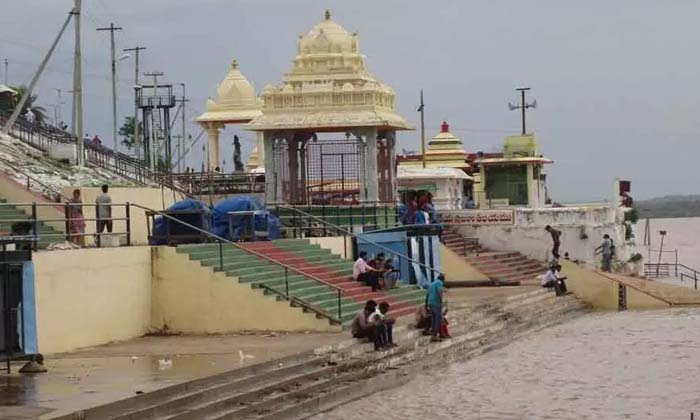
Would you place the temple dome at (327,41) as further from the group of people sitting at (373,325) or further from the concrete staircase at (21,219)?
the group of people sitting at (373,325)

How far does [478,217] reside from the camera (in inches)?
1587

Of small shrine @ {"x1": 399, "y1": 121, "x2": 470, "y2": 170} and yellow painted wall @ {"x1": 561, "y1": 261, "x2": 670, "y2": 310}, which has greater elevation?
small shrine @ {"x1": 399, "y1": 121, "x2": 470, "y2": 170}

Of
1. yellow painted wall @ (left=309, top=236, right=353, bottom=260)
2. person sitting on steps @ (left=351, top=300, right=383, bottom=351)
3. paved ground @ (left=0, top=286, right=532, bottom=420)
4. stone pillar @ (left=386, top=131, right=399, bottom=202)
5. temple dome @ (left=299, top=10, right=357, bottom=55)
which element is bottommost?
paved ground @ (left=0, top=286, right=532, bottom=420)

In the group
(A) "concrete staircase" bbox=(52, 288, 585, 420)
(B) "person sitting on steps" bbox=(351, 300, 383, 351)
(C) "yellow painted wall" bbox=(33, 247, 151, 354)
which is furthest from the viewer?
(B) "person sitting on steps" bbox=(351, 300, 383, 351)

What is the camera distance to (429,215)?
35469 mm

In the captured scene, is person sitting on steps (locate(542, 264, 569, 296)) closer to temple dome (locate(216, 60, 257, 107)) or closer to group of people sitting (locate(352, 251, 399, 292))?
group of people sitting (locate(352, 251, 399, 292))

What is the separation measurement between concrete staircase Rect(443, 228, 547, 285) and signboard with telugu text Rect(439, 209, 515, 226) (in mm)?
343

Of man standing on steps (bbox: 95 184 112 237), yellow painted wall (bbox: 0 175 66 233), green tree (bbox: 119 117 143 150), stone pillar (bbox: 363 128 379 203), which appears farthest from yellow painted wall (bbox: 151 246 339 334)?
green tree (bbox: 119 117 143 150)

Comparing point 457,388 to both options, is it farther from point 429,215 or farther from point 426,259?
point 429,215

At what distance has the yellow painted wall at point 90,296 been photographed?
19500mm

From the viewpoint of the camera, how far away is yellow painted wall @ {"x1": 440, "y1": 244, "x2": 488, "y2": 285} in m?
34.8

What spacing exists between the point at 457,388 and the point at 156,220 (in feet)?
20.0

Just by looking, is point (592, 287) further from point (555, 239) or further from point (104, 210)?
point (104, 210)

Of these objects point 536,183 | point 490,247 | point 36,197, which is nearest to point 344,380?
point 36,197
